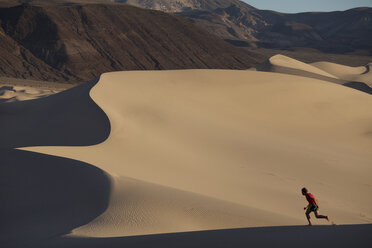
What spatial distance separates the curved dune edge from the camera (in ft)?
23.9

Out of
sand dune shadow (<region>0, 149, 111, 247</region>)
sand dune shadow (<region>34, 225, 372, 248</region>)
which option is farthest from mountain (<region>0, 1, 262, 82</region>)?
sand dune shadow (<region>34, 225, 372, 248</region>)

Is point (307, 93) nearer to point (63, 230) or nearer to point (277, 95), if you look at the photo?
point (277, 95)

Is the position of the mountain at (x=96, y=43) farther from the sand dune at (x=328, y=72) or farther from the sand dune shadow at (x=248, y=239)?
the sand dune shadow at (x=248, y=239)

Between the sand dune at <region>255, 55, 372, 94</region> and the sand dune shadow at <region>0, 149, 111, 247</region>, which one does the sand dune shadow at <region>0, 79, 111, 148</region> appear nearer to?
the sand dune shadow at <region>0, 149, 111, 247</region>

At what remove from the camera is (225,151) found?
1347 centimetres

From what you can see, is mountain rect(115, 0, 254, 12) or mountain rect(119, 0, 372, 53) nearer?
mountain rect(119, 0, 372, 53)

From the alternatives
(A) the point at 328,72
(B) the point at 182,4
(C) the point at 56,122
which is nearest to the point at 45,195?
(C) the point at 56,122

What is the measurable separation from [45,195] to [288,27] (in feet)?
448

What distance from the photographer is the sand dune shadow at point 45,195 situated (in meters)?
6.88

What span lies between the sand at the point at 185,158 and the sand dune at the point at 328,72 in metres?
19.1

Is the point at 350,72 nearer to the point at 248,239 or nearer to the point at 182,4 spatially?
the point at 248,239

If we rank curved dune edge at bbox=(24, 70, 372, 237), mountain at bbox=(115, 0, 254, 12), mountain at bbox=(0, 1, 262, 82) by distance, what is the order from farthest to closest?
mountain at bbox=(115, 0, 254, 12) < mountain at bbox=(0, 1, 262, 82) < curved dune edge at bbox=(24, 70, 372, 237)

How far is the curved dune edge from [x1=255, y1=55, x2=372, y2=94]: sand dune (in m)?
19.2

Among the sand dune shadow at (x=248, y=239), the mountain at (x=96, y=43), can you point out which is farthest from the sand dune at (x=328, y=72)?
the sand dune shadow at (x=248, y=239)
